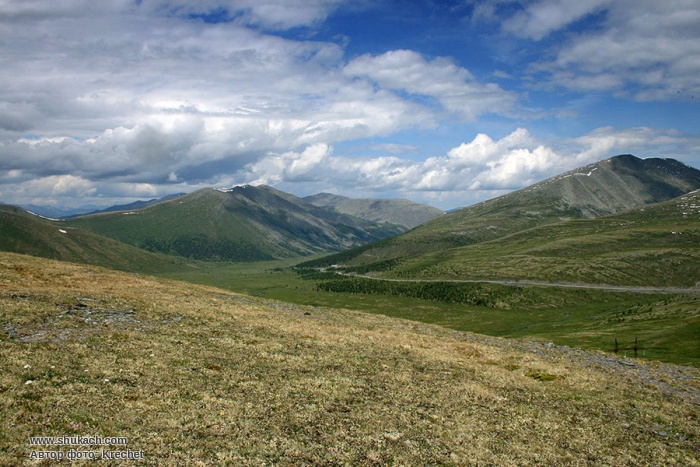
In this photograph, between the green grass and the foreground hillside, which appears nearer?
the foreground hillside

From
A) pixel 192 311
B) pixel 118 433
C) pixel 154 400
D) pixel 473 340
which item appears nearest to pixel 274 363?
pixel 154 400

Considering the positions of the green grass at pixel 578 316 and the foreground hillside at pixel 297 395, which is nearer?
the foreground hillside at pixel 297 395

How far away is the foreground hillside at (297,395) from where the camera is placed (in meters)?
17.7

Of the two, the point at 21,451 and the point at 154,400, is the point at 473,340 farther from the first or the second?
the point at 21,451

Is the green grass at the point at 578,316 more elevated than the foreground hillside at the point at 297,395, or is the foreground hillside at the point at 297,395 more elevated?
the foreground hillside at the point at 297,395

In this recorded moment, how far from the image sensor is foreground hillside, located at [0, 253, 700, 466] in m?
17.7

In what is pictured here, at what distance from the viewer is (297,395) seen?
79.0 ft

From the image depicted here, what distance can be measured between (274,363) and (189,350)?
6364 mm

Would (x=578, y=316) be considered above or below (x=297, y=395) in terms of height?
below

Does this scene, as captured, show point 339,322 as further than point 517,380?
Yes

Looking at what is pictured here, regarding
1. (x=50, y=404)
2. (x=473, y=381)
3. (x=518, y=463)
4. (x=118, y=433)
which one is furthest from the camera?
(x=473, y=381)

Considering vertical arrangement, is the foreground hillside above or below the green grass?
above

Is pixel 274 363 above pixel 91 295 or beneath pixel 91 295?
beneath

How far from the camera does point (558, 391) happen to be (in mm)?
31859
